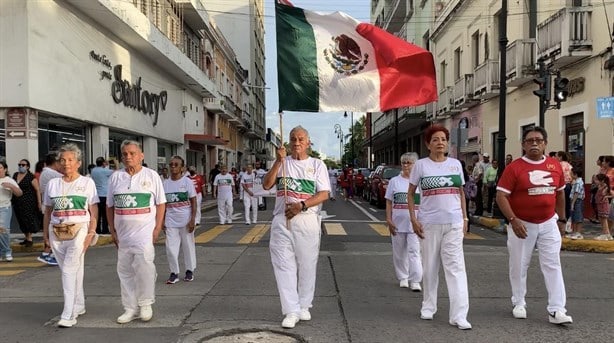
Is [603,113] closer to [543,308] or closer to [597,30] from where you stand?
[597,30]

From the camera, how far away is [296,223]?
5320mm

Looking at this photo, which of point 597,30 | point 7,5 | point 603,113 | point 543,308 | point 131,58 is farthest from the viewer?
point 131,58

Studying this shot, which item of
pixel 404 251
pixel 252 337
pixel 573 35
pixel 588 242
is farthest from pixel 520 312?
pixel 573 35

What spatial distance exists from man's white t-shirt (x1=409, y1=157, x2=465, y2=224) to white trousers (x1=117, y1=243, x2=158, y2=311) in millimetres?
2861

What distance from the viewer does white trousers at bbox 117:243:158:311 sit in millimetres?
5602

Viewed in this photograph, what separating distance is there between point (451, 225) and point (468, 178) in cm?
1213

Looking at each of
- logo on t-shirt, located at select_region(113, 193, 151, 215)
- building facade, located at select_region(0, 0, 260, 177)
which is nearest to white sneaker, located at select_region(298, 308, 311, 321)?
logo on t-shirt, located at select_region(113, 193, 151, 215)

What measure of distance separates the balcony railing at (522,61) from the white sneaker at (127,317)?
53.1ft

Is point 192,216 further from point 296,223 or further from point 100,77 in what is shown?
point 100,77

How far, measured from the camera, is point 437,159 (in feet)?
18.5

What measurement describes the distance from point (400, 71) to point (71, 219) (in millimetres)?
4153

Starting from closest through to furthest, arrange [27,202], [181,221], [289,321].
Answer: [289,321] → [181,221] → [27,202]

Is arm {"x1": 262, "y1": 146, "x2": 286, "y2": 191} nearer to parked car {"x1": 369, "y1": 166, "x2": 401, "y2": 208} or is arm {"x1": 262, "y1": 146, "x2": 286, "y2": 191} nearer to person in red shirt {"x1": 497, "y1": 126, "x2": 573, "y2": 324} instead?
person in red shirt {"x1": 497, "y1": 126, "x2": 573, "y2": 324}

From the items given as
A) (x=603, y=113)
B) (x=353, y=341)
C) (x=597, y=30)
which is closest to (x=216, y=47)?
(x=597, y=30)
